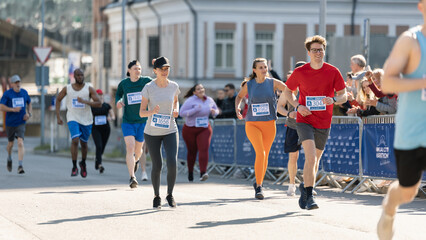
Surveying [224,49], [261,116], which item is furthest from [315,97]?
[224,49]

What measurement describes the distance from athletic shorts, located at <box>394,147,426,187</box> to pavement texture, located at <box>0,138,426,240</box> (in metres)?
1.92

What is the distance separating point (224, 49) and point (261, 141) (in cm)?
2892

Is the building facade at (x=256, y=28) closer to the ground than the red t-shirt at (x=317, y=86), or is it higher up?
higher up

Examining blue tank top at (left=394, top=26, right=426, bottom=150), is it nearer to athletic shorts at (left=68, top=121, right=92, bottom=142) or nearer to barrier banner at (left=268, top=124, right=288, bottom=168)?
barrier banner at (left=268, top=124, right=288, bottom=168)

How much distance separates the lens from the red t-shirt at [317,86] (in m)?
10.6

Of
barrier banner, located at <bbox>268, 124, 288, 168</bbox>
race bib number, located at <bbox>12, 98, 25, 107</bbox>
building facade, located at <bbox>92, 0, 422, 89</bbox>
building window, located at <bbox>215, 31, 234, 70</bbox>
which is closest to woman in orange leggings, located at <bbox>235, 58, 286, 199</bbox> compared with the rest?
barrier banner, located at <bbox>268, 124, 288, 168</bbox>

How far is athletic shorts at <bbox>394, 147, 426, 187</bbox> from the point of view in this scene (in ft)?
21.6

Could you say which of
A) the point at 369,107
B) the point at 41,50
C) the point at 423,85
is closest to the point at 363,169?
the point at 369,107

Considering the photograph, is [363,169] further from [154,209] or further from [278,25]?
[278,25]

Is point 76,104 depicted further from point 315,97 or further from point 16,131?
point 315,97

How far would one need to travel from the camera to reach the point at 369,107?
14508mm

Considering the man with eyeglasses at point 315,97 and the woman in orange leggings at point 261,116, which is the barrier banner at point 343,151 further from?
the man with eyeglasses at point 315,97

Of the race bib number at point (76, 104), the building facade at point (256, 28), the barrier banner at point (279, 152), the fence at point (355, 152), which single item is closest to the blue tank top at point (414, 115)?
the fence at point (355, 152)

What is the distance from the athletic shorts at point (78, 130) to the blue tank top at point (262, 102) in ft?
15.8
